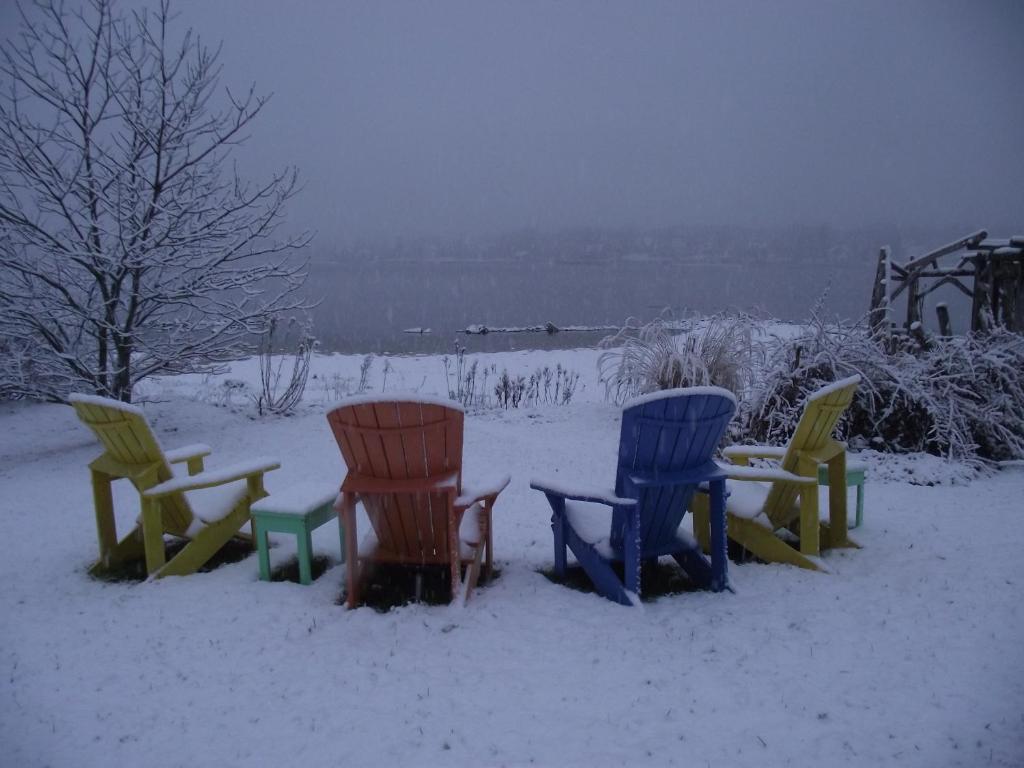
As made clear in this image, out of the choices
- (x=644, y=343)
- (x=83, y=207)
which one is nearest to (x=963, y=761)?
(x=644, y=343)

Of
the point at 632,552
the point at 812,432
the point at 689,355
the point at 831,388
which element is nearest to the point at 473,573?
the point at 632,552

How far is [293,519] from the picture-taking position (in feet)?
11.7

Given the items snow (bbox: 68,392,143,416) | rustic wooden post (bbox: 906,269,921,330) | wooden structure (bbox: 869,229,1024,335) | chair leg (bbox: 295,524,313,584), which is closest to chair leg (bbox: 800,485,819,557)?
chair leg (bbox: 295,524,313,584)

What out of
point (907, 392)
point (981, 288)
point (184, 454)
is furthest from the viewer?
point (981, 288)

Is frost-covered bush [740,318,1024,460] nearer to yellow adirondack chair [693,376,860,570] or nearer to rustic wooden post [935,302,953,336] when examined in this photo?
yellow adirondack chair [693,376,860,570]

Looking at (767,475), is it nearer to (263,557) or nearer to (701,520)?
(701,520)

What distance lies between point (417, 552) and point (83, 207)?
609 centimetres

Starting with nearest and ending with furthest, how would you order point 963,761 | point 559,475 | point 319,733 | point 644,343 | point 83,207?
point 963,761
point 319,733
point 559,475
point 83,207
point 644,343

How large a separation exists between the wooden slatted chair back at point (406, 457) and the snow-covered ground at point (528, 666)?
390mm

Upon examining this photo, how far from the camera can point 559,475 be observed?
235 inches

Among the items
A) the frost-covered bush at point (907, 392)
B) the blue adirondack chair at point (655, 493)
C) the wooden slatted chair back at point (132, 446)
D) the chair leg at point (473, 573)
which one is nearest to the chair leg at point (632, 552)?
the blue adirondack chair at point (655, 493)

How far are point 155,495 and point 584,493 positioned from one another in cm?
234

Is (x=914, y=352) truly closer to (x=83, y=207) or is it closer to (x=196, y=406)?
(x=196, y=406)

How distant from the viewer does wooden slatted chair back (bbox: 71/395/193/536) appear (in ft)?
11.6
